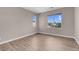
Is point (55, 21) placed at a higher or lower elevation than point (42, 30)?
higher

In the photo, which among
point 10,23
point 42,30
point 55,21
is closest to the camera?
point 55,21

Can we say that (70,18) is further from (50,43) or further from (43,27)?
(50,43)

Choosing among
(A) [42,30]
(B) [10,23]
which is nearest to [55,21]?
(A) [42,30]

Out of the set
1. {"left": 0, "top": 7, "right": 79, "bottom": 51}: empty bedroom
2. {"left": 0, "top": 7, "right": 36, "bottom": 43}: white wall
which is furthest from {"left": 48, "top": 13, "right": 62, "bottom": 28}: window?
{"left": 0, "top": 7, "right": 36, "bottom": 43}: white wall

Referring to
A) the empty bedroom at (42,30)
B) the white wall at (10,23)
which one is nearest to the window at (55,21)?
the empty bedroom at (42,30)

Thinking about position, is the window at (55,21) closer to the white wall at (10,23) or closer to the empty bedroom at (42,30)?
the empty bedroom at (42,30)

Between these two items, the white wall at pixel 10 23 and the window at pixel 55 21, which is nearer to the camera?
the window at pixel 55 21

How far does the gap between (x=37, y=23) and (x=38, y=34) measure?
306 mm

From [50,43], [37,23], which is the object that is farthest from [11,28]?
[50,43]

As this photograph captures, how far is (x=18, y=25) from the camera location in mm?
3123

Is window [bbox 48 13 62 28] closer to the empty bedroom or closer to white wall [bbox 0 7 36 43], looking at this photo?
the empty bedroom

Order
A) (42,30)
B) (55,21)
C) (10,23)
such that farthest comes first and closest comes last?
(10,23)
(42,30)
(55,21)

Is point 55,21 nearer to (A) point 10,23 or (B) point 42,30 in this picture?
(B) point 42,30

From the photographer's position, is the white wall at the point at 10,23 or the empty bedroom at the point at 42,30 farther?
the white wall at the point at 10,23
